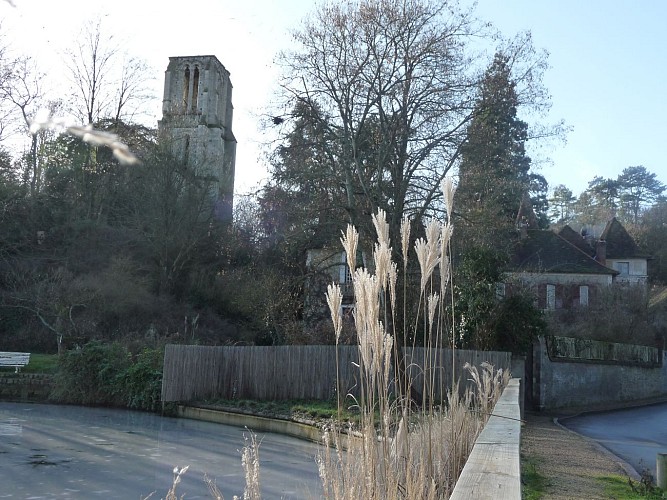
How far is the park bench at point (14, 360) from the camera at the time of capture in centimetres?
1820

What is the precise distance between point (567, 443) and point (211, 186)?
67.2 ft

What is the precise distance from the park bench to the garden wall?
12.9 metres

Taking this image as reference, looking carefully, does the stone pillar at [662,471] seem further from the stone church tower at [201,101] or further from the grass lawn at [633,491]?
the stone church tower at [201,101]

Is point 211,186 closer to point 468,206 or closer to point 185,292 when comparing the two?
point 185,292

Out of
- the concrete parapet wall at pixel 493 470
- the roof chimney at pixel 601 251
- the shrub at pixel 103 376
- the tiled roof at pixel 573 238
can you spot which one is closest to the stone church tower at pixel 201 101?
the tiled roof at pixel 573 238

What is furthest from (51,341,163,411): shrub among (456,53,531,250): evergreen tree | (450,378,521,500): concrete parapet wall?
(450,378,521,500): concrete parapet wall

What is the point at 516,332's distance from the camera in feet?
52.1

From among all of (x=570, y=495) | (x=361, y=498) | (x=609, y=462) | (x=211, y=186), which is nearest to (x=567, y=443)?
(x=609, y=462)

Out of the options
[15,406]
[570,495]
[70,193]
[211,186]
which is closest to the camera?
[570,495]

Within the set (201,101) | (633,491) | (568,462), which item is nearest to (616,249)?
(201,101)

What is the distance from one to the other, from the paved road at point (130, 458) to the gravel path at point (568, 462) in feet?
7.23

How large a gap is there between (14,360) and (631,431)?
14786 millimetres

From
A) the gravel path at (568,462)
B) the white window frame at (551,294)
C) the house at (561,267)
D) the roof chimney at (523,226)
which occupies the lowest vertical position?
the gravel path at (568,462)

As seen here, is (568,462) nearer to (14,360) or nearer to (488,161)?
(488,161)
